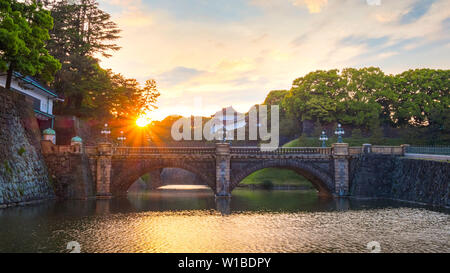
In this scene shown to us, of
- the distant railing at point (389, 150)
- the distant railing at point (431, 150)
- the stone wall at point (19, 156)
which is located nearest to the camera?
the stone wall at point (19, 156)

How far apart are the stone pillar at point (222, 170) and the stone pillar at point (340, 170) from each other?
14.2 m

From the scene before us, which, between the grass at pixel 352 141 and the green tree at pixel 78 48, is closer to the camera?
the green tree at pixel 78 48

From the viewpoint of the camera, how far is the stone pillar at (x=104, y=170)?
42.2m

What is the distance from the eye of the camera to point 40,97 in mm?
48500

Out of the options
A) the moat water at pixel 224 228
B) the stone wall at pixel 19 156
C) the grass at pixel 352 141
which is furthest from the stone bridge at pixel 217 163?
the grass at pixel 352 141

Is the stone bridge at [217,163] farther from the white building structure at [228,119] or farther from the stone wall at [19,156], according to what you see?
the white building structure at [228,119]

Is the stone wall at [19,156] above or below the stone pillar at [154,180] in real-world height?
above

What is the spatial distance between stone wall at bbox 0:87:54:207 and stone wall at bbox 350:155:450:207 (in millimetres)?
37893

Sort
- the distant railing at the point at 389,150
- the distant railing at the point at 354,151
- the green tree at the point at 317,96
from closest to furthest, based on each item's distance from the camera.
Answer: the distant railing at the point at 389,150
the distant railing at the point at 354,151
the green tree at the point at 317,96

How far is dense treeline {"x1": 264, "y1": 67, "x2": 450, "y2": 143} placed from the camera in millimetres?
69875

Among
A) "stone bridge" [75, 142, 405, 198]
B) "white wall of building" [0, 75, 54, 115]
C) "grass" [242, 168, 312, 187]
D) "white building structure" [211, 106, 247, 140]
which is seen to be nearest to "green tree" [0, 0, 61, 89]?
"white wall of building" [0, 75, 54, 115]

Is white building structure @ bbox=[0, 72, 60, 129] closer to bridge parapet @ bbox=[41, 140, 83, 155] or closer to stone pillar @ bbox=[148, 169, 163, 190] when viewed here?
bridge parapet @ bbox=[41, 140, 83, 155]
